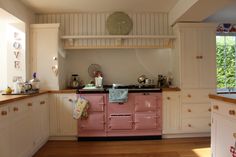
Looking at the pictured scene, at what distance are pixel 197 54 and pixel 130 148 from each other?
194cm

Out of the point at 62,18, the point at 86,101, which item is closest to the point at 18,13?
the point at 62,18

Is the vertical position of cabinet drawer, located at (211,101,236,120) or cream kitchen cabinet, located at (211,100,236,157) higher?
cabinet drawer, located at (211,101,236,120)

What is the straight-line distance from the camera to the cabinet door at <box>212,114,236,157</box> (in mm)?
1754

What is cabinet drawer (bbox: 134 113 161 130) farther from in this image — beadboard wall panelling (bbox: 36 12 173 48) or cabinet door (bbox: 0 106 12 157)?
cabinet door (bbox: 0 106 12 157)

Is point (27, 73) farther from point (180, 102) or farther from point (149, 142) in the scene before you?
point (180, 102)

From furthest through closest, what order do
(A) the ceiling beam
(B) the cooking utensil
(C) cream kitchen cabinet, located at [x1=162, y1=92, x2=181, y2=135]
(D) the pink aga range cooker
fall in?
(B) the cooking utensil < (C) cream kitchen cabinet, located at [x1=162, y1=92, x2=181, y2=135] < (D) the pink aga range cooker < (A) the ceiling beam

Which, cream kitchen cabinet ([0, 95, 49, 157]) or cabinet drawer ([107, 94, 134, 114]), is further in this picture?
cabinet drawer ([107, 94, 134, 114])

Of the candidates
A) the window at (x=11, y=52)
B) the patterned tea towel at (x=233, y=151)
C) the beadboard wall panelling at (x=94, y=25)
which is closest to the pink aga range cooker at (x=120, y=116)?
the beadboard wall panelling at (x=94, y=25)

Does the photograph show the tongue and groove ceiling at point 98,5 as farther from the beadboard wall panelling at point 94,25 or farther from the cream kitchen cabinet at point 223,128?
the cream kitchen cabinet at point 223,128

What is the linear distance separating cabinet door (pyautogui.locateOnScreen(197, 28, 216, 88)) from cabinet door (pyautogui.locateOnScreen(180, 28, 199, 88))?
2.9 inches

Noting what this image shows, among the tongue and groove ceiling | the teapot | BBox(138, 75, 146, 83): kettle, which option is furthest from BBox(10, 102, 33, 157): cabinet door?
BBox(138, 75, 146, 83): kettle

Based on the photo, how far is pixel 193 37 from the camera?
3498 millimetres

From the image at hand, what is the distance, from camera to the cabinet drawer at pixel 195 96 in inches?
136

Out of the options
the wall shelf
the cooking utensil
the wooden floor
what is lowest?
the wooden floor
